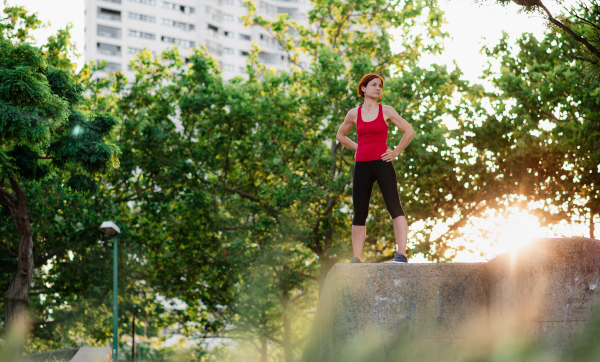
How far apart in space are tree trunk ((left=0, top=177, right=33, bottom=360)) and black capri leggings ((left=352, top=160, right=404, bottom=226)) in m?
9.39

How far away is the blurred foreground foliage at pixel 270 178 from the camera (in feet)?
53.1

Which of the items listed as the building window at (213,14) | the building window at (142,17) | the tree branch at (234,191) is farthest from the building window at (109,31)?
the tree branch at (234,191)

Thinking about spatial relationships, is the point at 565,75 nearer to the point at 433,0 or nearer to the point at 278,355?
the point at 433,0

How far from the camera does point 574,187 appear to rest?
53.1ft

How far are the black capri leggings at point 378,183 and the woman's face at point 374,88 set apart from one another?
659 mm

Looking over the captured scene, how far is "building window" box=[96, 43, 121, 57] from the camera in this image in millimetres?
71000

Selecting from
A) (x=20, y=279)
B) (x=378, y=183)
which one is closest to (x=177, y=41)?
(x=20, y=279)

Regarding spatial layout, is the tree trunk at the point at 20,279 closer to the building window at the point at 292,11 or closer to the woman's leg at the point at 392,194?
the woman's leg at the point at 392,194

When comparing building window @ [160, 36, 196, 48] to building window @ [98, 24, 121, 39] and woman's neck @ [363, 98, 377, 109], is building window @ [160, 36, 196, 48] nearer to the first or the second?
building window @ [98, 24, 121, 39]

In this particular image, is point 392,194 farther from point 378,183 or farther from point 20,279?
point 20,279

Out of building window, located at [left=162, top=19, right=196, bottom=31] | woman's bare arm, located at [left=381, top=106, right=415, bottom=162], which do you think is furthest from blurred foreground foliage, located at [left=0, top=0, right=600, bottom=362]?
building window, located at [left=162, top=19, right=196, bottom=31]

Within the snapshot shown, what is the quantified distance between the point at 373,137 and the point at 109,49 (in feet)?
234

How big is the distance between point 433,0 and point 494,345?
12.8 feet

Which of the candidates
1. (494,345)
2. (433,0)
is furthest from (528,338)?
(433,0)
